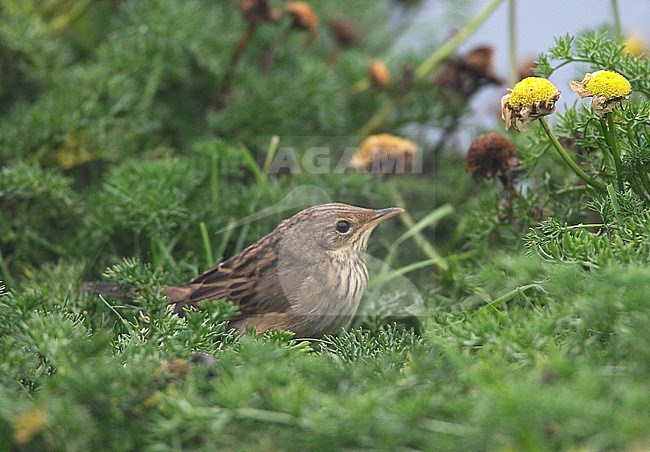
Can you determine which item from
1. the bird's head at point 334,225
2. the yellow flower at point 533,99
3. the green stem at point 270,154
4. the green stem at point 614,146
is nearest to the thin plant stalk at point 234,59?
the green stem at point 270,154

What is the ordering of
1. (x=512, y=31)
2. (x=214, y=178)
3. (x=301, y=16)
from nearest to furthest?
(x=214, y=178), (x=512, y=31), (x=301, y=16)

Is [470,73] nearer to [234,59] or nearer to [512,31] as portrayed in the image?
A: [512,31]

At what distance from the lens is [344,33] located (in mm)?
4082

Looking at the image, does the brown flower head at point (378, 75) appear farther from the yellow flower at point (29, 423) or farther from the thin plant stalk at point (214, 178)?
the yellow flower at point (29, 423)

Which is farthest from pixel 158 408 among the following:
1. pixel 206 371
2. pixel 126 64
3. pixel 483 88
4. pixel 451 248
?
pixel 483 88

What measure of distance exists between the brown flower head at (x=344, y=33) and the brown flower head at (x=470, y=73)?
76 centimetres

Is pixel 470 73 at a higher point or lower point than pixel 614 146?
higher

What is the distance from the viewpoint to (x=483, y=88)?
11.5 ft

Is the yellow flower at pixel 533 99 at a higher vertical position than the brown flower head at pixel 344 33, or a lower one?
lower

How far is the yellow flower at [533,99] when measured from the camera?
1.89 meters

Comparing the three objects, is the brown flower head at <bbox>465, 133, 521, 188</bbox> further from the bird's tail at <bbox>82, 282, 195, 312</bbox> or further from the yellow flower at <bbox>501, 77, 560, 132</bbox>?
the bird's tail at <bbox>82, 282, 195, 312</bbox>

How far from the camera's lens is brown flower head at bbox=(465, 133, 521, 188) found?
2.48m

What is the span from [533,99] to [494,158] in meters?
A: 0.60

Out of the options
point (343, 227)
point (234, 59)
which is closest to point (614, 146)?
point (343, 227)
